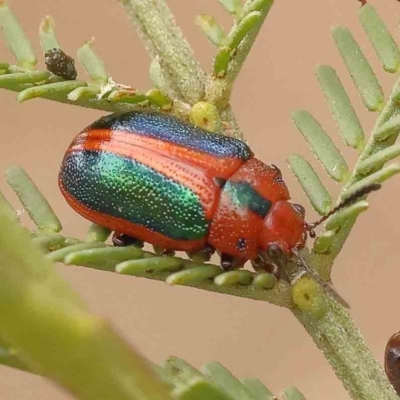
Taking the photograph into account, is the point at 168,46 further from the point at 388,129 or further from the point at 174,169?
the point at 388,129

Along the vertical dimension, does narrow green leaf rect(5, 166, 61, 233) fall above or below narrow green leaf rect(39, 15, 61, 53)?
below

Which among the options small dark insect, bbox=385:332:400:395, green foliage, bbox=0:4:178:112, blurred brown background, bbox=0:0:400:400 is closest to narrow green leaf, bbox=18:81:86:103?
green foliage, bbox=0:4:178:112

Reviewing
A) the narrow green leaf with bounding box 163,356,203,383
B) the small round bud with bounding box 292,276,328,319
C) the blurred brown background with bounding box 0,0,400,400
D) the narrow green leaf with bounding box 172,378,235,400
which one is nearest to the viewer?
the narrow green leaf with bounding box 172,378,235,400

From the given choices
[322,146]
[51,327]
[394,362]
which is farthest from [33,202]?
[51,327]

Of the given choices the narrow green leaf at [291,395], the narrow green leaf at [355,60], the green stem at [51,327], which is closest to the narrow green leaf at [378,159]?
the narrow green leaf at [355,60]

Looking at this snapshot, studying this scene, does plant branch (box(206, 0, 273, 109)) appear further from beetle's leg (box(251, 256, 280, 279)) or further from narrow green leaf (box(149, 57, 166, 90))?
beetle's leg (box(251, 256, 280, 279))

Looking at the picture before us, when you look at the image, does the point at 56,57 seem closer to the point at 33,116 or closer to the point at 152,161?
the point at 152,161

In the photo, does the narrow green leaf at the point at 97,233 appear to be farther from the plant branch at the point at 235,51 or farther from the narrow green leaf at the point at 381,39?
the narrow green leaf at the point at 381,39

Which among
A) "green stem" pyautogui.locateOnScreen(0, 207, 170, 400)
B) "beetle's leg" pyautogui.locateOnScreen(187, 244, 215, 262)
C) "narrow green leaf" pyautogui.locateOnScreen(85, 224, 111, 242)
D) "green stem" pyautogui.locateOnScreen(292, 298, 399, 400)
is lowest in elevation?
"green stem" pyautogui.locateOnScreen(292, 298, 399, 400)
